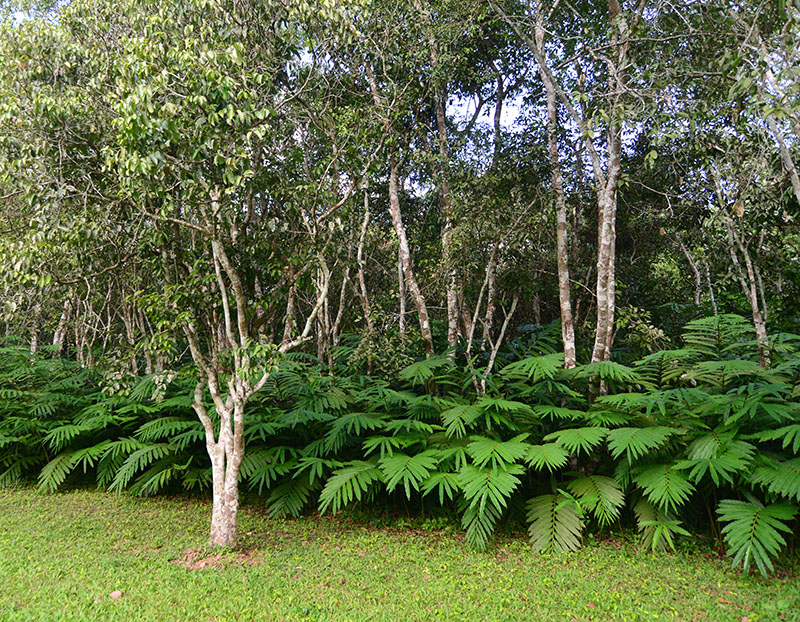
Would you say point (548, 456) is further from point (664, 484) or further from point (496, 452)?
point (664, 484)

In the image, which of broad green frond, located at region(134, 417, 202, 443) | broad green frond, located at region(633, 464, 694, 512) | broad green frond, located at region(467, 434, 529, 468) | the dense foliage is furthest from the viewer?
broad green frond, located at region(134, 417, 202, 443)

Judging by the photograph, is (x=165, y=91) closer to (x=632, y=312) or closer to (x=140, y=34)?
(x=140, y=34)

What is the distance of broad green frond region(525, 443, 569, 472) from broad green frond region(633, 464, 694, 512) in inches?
28.4

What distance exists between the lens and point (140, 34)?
5387mm

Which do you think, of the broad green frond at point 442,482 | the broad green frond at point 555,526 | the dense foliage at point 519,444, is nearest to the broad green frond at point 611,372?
the dense foliage at point 519,444

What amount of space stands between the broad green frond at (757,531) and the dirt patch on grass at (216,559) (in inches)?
154

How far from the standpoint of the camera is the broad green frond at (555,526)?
16.6 feet

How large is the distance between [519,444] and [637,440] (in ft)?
→ 3.52

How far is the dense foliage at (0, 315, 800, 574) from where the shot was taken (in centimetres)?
470

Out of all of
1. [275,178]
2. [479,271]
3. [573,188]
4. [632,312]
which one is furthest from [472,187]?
[275,178]

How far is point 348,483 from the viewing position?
208 inches

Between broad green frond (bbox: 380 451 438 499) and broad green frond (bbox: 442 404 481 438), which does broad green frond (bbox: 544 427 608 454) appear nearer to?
broad green frond (bbox: 442 404 481 438)

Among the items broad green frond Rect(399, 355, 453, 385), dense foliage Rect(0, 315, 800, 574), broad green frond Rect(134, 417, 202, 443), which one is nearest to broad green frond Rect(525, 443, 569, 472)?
dense foliage Rect(0, 315, 800, 574)

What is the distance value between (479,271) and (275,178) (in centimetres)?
380
